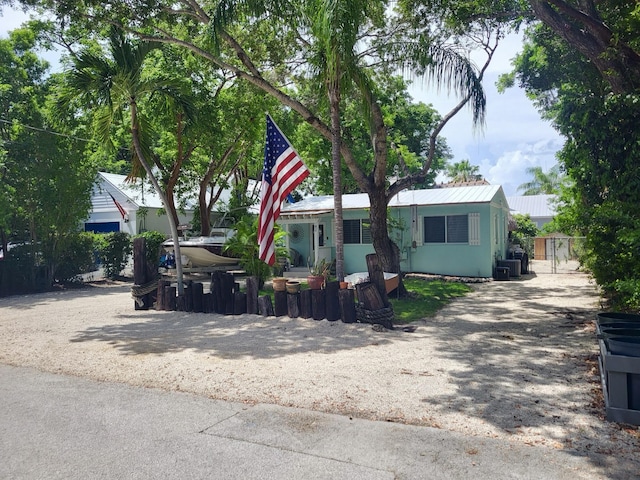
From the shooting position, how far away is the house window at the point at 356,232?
63.3ft

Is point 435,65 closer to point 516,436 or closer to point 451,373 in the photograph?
point 451,373

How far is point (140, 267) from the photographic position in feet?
38.8

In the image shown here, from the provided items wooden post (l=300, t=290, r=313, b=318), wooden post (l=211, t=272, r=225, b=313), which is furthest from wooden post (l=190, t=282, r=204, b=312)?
wooden post (l=300, t=290, r=313, b=318)

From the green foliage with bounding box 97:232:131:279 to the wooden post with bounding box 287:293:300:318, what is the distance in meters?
11.3

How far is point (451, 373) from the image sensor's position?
20.4 feet

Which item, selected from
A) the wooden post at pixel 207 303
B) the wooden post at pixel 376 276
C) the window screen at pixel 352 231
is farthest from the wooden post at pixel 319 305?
the window screen at pixel 352 231

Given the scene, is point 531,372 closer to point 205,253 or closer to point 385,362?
point 385,362

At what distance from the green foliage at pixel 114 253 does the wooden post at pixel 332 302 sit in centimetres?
1210

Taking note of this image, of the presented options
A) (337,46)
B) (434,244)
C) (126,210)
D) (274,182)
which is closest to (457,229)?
(434,244)

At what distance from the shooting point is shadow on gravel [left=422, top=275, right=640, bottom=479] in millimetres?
4203

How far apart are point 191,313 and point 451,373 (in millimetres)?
6777

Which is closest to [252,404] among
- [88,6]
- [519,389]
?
[519,389]

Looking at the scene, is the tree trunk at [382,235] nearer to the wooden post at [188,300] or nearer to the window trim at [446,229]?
the wooden post at [188,300]

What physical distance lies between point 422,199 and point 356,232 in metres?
2.76
